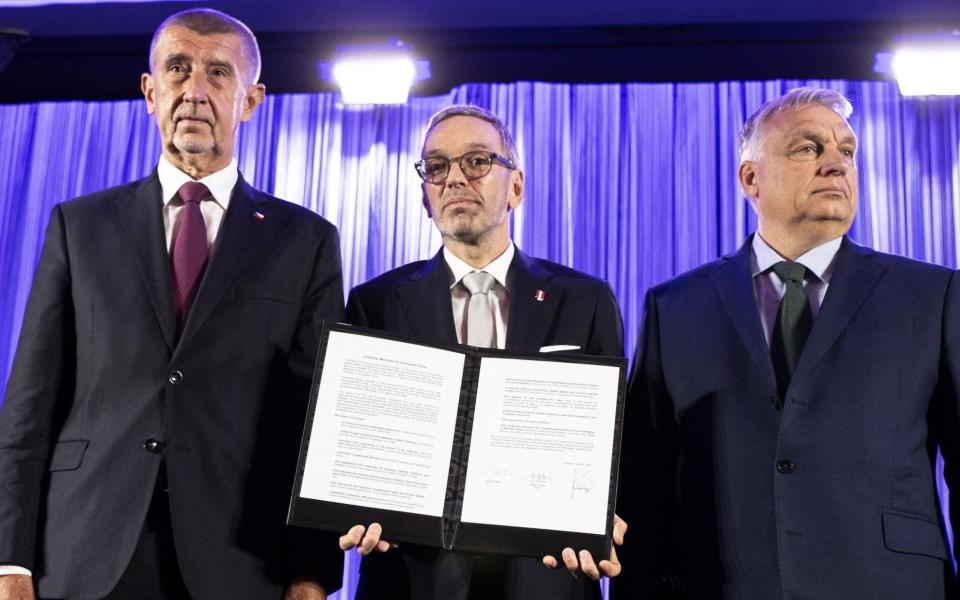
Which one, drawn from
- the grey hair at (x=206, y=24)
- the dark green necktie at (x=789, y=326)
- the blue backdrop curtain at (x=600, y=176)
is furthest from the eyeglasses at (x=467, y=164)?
the blue backdrop curtain at (x=600, y=176)

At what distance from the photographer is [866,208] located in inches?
182

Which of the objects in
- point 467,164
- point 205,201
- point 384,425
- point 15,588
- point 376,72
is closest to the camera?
point 15,588

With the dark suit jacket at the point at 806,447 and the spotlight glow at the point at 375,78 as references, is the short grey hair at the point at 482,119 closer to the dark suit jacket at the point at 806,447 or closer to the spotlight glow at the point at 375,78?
the dark suit jacket at the point at 806,447

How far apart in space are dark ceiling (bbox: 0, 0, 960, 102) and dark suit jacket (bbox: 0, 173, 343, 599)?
2.77 meters

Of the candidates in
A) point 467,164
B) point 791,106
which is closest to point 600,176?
point 791,106

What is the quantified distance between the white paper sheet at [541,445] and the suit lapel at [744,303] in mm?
415

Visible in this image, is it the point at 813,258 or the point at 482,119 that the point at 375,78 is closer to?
the point at 482,119

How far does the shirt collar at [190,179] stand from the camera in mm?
2309

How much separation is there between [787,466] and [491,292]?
0.79m

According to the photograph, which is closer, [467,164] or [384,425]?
[384,425]

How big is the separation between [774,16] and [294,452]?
11.1 ft

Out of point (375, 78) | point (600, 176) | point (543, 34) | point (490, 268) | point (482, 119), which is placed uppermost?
point (543, 34)

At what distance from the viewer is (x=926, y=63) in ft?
15.1

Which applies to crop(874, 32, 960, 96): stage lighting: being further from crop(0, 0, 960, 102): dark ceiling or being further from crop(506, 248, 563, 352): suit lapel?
crop(506, 248, 563, 352): suit lapel
